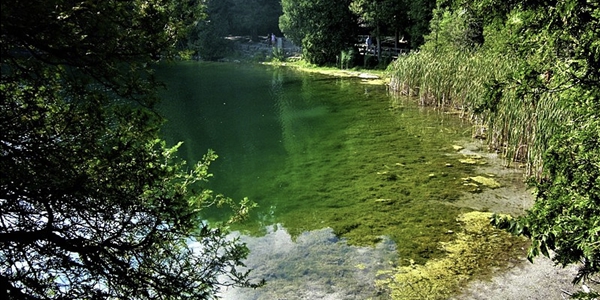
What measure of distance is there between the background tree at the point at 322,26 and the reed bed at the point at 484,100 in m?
12.1

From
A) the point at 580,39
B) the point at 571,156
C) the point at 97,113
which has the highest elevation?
the point at 580,39

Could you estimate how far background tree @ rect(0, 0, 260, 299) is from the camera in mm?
2334

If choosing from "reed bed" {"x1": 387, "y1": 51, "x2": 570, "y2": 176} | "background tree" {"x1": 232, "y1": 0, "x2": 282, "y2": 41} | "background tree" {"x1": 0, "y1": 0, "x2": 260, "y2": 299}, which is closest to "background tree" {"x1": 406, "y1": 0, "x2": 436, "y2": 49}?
"reed bed" {"x1": 387, "y1": 51, "x2": 570, "y2": 176}

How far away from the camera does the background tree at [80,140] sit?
7.66 feet

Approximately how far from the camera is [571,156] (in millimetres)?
4098

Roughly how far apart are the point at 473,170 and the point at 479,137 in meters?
2.99

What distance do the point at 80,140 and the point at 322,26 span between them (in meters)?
30.7

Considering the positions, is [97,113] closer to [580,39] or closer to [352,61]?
[580,39]

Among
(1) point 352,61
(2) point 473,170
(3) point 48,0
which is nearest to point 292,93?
(1) point 352,61

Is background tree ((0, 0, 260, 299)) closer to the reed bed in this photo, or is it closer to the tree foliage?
the tree foliage

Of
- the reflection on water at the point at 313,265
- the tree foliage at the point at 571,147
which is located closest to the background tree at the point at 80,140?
the tree foliage at the point at 571,147

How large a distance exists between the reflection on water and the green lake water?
15 millimetres

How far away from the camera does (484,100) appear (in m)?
4.70

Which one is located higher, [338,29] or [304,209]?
[338,29]
